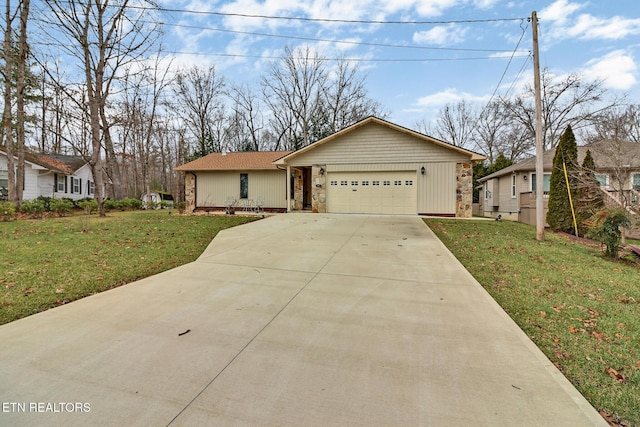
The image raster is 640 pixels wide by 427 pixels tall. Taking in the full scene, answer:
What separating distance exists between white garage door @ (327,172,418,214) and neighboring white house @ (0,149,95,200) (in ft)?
63.7

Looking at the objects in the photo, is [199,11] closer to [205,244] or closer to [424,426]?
[205,244]

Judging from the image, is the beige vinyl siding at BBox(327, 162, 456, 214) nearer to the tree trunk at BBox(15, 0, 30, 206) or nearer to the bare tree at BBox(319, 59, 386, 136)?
the bare tree at BBox(319, 59, 386, 136)

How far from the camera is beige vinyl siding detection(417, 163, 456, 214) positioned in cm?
1416

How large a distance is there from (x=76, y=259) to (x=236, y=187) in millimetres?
12998

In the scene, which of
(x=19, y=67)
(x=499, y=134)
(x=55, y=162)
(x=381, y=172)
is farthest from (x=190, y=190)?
(x=499, y=134)

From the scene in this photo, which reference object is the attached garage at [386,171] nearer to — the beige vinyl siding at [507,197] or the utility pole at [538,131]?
the beige vinyl siding at [507,197]

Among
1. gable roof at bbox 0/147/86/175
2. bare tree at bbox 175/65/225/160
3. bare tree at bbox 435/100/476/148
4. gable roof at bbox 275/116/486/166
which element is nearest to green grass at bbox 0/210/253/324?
gable roof at bbox 275/116/486/166

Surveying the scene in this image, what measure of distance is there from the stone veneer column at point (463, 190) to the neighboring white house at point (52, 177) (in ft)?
82.7

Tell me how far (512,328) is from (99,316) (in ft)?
13.7

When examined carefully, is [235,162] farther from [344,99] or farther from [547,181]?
[547,181]

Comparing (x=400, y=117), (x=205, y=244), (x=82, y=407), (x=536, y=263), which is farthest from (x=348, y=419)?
(x=400, y=117)

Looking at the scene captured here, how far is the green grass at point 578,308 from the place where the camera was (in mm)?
2199

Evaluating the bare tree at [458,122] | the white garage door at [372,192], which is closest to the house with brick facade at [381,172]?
the white garage door at [372,192]

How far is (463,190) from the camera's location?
14094mm
